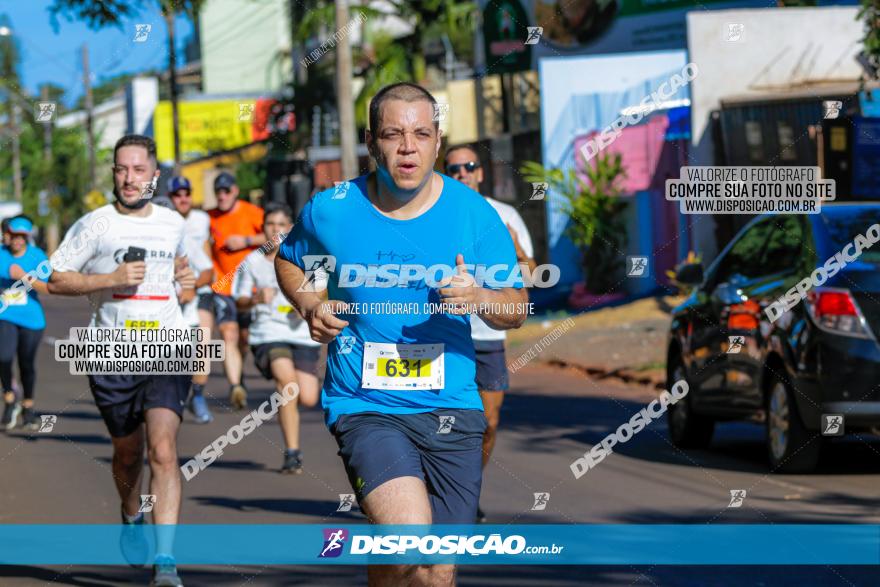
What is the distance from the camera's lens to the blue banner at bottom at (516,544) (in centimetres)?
773

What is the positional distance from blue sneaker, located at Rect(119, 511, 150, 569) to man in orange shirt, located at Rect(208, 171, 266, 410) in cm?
642

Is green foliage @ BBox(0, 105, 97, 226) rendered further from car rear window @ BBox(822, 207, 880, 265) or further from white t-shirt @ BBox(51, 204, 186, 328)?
white t-shirt @ BBox(51, 204, 186, 328)

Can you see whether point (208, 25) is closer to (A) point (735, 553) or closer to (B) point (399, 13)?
(B) point (399, 13)

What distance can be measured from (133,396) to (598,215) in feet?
68.9

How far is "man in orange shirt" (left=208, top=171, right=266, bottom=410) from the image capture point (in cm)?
1438

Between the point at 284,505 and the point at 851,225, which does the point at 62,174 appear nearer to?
the point at 284,505

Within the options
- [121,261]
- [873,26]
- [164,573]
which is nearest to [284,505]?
[121,261]

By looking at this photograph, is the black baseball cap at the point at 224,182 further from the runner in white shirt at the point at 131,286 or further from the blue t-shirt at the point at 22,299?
the runner in white shirt at the point at 131,286

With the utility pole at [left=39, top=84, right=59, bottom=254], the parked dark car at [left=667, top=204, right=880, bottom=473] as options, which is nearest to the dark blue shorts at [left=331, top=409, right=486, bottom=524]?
the parked dark car at [left=667, top=204, right=880, bottom=473]

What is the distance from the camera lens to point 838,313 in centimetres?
991

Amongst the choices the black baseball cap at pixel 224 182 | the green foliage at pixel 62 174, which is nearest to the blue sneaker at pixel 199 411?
the black baseball cap at pixel 224 182

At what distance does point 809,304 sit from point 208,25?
70.2 m

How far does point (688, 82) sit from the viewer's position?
26547 mm

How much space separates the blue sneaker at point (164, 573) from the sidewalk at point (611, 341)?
978 centimetres
